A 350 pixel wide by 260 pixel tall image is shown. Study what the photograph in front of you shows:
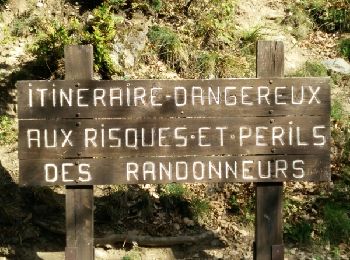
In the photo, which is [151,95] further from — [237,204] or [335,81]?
[335,81]

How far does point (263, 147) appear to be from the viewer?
4.54 metres

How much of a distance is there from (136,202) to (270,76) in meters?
2.70

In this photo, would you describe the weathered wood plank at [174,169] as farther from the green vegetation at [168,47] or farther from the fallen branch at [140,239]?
the green vegetation at [168,47]

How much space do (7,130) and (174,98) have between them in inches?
143

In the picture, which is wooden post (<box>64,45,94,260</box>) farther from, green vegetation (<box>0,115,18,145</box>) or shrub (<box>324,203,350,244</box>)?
shrub (<box>324,203,350,244</box>)

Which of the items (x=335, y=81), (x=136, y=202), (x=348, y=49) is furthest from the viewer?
(x=348, y=49)

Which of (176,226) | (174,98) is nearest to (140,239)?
(176,226)

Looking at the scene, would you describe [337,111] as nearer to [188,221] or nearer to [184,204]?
[184,204]

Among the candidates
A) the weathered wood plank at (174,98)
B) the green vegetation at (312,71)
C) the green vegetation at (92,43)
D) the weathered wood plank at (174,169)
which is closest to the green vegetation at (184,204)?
the weathered wood plank at (174,169)

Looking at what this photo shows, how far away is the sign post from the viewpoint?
445 cm

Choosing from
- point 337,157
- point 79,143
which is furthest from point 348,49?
point 79,143

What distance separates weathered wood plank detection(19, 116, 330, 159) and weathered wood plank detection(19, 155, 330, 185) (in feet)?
0.23

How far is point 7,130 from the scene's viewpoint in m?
7.05

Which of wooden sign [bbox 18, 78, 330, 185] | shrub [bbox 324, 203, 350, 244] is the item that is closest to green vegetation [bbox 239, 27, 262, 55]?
shrub [bbox 324, 203, 350, 244]
